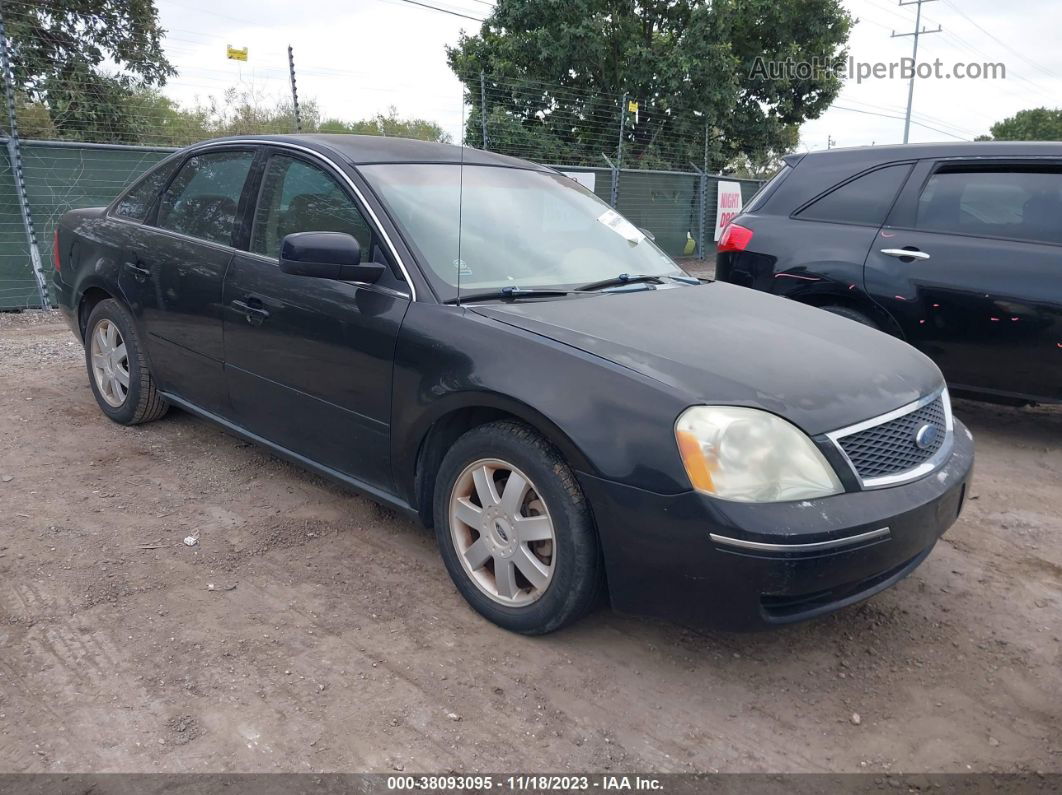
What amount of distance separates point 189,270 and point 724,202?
1335 cm

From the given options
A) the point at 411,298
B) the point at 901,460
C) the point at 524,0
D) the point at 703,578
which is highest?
the point at 524,0

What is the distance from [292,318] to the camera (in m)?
3.43

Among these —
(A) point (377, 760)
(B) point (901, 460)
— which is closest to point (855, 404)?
(B) point (901, 460)

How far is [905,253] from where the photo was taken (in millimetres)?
5148

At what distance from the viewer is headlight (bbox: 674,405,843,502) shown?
7.77ft

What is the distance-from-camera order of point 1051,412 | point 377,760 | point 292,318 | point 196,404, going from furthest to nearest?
point 1051,412
point 196,404
point 292,318
point 377,760

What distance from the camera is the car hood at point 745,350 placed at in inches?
99.5

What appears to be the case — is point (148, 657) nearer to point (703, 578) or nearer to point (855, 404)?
point (703, 578)

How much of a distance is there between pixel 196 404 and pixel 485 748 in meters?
2.58

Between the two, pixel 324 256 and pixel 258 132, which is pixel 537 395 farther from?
pixel 258 132

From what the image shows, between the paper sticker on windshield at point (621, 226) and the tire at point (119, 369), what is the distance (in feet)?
8.19

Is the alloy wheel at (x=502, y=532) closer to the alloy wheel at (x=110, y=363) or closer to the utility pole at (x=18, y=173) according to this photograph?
the alloy wheel at (x=110, y=363)

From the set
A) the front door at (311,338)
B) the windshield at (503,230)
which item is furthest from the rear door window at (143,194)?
the windshield at (503,230)

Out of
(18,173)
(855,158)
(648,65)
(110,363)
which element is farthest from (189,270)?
(648,65)
